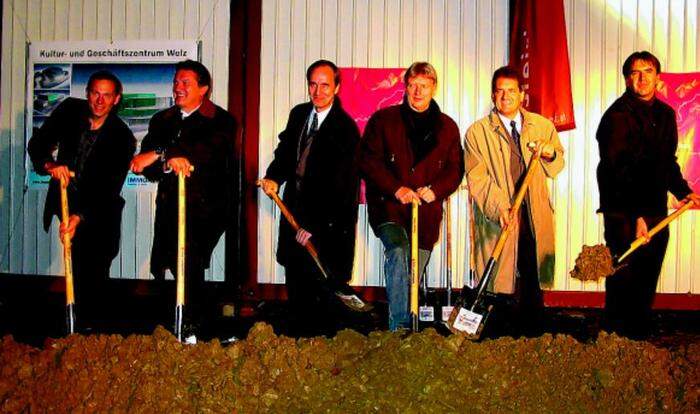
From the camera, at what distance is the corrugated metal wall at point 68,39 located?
8.27m

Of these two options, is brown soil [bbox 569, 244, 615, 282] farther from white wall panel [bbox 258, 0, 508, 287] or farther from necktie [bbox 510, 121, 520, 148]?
white wall panel [bbox 258, 0, 508, 287]

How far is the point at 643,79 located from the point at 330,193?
2635 mm

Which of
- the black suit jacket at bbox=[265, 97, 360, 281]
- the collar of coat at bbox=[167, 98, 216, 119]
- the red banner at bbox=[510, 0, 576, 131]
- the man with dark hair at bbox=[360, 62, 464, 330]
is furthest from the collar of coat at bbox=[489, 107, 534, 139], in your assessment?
the collar of coat at bbox=[167, 98, 216, 119]

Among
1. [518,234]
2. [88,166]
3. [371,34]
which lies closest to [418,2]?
[371,34]

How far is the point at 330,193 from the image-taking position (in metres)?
6.34

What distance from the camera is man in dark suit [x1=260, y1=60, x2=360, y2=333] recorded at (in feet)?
20.8

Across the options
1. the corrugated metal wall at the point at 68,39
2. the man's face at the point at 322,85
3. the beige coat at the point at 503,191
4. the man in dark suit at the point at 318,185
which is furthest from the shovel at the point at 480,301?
the corrugated metal wall at the point at 68,39

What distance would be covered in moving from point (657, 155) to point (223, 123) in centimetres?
A: 342

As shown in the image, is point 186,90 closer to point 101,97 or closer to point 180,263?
point 101,97

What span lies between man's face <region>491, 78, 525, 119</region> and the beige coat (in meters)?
0.10

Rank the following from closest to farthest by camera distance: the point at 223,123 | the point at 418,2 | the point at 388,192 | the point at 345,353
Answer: the point at 345,353
the point at 388,192
the point at 223,123
the point at 418,2

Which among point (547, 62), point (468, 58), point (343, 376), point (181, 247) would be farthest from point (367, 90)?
point (343, 376)

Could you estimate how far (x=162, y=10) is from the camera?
8281 mm

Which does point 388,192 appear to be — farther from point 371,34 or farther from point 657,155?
point 371,34
